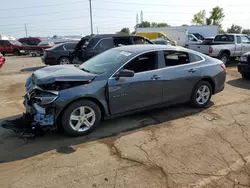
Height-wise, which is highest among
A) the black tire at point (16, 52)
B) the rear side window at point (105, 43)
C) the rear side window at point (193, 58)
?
the rear side window at point (105, 43)

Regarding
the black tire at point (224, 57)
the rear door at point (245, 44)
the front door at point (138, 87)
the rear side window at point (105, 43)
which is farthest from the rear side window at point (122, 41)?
the rear door at point (245, 44)

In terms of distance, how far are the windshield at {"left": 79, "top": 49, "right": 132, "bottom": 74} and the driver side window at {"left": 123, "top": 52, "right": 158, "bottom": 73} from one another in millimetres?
176

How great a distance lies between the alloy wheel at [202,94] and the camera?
18.6 ft

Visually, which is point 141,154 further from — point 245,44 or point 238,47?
point 245,44

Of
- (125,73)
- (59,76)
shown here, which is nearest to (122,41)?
(125,73)

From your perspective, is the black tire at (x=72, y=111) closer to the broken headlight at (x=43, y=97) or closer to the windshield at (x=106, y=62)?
the broken headlight at (x=43, y=97)

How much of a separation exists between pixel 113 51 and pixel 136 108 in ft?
4.80

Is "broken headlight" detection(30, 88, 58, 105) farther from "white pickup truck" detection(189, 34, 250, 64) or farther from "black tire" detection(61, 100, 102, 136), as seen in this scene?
"white pickup truck" detection(189, 34, 250, 64)

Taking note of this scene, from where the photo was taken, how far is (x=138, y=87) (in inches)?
183

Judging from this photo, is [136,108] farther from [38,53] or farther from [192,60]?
[38,53]

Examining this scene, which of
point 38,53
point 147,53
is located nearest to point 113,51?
point 147,53

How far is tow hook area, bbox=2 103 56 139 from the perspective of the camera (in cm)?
393

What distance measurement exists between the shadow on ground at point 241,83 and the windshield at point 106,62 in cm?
509

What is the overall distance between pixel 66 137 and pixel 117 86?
4.24 feet
